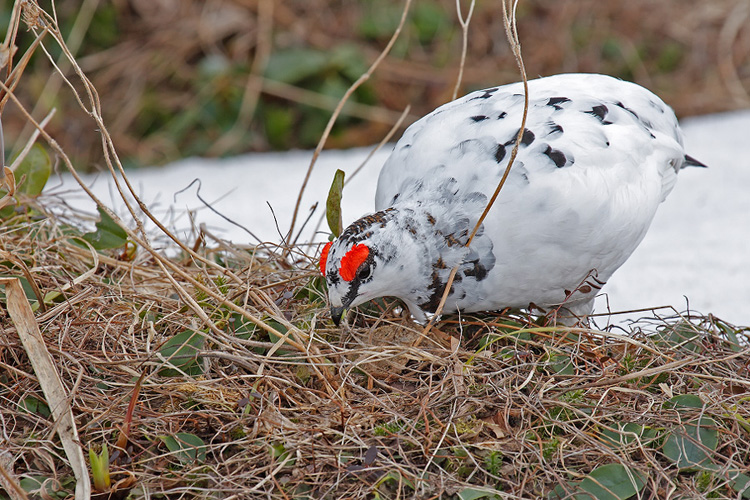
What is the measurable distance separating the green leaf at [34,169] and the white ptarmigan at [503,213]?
1416mm

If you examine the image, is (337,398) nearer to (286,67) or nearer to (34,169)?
(34,169)

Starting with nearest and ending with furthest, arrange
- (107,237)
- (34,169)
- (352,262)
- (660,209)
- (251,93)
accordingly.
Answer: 1. (352,262)
2. (107,237)
3. (34,169)
4. (660,209)
5. (251,93)

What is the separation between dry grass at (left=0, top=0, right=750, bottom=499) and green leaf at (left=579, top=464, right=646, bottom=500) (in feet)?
0.10

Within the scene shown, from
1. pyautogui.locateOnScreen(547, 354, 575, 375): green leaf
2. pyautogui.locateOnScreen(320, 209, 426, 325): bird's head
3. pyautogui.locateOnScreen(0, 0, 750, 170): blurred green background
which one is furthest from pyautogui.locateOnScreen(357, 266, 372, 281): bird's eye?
pyautogui.locateOnScreen(0, 0, 750, 170): blurred green background

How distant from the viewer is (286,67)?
5.73 m

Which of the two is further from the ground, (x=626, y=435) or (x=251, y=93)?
→ (x=251, y=93)

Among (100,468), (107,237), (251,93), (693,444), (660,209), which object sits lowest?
(660,209)

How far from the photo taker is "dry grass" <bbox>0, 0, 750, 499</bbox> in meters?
2.10

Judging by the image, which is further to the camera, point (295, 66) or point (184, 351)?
point (295, 66)

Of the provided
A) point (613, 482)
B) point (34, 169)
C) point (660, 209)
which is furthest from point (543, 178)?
point (660, 209)

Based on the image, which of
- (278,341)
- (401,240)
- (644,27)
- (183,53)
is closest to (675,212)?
(644,27)


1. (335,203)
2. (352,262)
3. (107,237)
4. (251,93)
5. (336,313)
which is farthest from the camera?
(251,93)

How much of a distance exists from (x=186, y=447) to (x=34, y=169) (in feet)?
5.27

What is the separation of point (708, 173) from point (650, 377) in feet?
10.7
